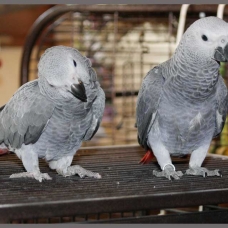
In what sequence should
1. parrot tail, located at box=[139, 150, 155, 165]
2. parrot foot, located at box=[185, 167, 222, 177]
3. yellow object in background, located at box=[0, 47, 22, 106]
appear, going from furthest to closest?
yellow object in background, located at box=[0, 47, 22, 106], parrot tail, located at box=[139, 150, 155, 165], parrot foot, located at box=[185, 167, 222, 177]

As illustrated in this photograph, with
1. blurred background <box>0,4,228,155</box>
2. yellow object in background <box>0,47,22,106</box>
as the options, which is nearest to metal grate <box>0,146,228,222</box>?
blurred background <box>0,4,228,155</box>

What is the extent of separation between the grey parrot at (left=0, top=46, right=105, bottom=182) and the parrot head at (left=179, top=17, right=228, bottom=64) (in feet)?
0.88

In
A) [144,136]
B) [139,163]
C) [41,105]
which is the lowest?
[139,163]

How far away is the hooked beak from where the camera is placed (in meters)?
1.34

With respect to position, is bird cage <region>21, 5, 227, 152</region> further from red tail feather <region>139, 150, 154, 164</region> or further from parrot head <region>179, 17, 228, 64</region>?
parrot head <region>179, 17, 228, 64</region>

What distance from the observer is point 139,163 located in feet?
5.66

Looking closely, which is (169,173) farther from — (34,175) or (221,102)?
(34,175)

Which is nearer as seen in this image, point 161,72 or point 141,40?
point 161,72

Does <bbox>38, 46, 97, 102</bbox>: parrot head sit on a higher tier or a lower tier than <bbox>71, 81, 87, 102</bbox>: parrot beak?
higher

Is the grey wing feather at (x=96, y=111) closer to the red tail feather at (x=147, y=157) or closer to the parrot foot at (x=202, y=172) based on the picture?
the red tail feather at (x=147, y=157)

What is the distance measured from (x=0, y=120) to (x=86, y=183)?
1.11 feet

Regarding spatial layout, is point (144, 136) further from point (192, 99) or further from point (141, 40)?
point (141, 40)

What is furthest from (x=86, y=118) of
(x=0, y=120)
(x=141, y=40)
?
(x=141, y=40)

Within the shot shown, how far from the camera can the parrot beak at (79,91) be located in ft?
4.27
